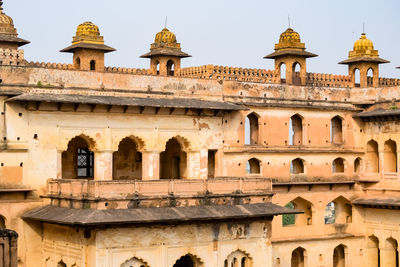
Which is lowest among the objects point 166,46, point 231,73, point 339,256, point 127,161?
point 339,256

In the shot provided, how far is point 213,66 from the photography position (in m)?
27.8

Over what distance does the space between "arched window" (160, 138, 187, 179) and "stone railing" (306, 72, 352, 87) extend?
5.56m

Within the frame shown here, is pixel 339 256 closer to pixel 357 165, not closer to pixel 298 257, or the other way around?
pixel 298 257

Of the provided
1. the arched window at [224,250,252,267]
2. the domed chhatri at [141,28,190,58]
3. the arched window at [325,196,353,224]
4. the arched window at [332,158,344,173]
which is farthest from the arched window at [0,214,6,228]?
the arched window at [332,158,344,173]

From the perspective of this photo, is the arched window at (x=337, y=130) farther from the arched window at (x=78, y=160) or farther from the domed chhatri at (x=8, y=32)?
the domed chhatri at (x=8, y=32)

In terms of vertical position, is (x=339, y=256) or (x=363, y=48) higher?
(x=363, y=48)

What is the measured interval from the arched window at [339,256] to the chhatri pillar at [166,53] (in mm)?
8162

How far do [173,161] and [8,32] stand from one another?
23.3 feet

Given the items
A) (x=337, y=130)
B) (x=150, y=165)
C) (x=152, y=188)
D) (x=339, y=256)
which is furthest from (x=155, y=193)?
(x=339, y=256)

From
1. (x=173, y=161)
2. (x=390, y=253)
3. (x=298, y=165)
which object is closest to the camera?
(x=173, y=161)

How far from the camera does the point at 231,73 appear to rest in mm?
28250

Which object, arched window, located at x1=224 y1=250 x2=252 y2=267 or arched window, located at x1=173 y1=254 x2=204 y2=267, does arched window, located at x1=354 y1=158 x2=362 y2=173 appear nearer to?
arched window, located at x1=224 y1=250 x2=252 y2=267

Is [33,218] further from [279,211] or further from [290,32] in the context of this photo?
[290,32]

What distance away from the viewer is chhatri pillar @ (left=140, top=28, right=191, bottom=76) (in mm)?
29891
